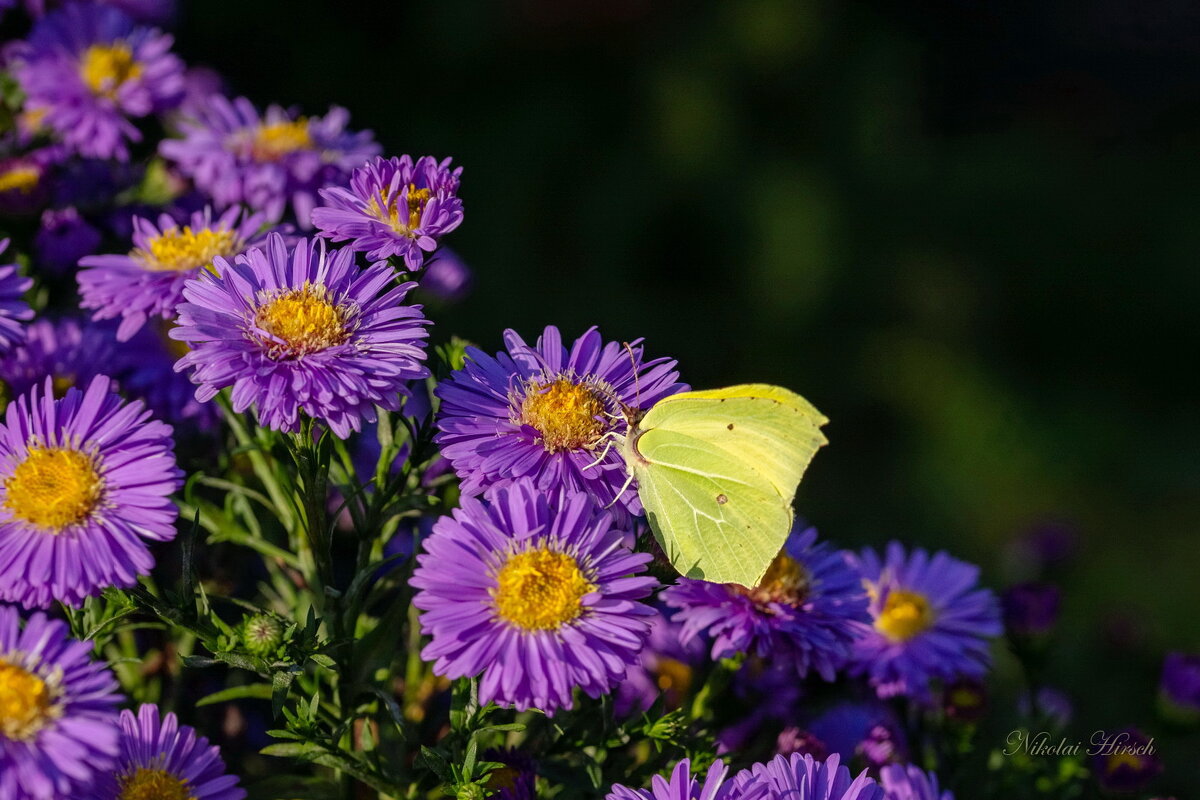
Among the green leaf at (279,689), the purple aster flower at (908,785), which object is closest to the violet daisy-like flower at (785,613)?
the purple aster flower at (908,785)

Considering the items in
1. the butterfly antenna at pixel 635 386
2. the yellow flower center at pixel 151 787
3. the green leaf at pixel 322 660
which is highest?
the butterfly antenna at pixel 635 386

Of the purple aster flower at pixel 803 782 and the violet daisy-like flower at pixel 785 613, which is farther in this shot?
the violet daisy-like flower at pixel 785 613

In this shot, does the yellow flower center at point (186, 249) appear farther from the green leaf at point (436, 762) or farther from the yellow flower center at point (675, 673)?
the yellow flower center at point (675, 673)

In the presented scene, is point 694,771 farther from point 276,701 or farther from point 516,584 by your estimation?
point 276,701

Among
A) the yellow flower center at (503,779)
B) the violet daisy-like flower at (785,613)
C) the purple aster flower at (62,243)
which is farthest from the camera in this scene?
the purple aster flower at (62,243)

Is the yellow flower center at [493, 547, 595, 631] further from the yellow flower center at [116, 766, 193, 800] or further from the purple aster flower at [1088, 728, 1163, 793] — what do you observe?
the purple aster flower at [1088, 728, 1163, 793]

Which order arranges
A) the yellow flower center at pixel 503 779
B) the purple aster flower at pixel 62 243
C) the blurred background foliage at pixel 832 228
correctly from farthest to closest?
the blurred background foliage at pixel 832 228 < the purple aster flower at pixel 62 243 < the yellow flower center at pixel 503 779

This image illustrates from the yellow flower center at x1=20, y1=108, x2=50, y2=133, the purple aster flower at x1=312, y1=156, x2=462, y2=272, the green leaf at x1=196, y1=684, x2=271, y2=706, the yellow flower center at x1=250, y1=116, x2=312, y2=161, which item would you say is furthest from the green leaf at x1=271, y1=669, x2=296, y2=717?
the yellow flower center at x1=20, y1=108, x2=50, y2=133

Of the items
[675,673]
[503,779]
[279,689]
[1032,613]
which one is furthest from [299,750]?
[1032,613]
